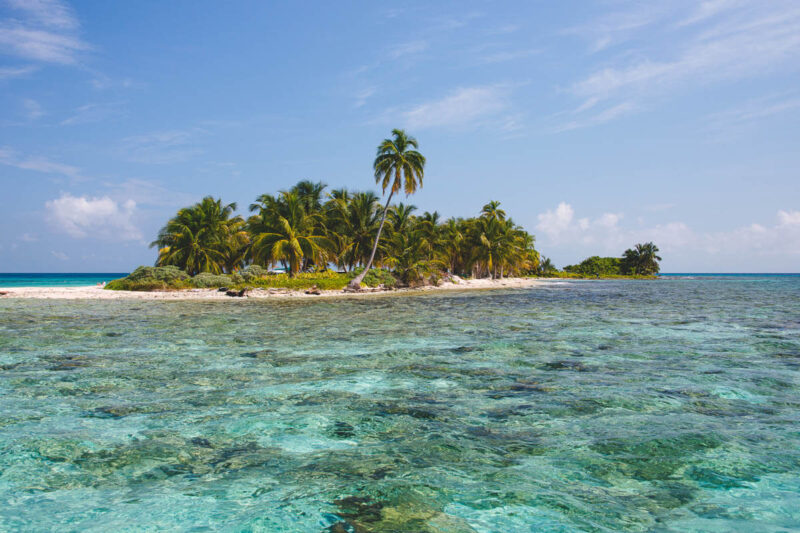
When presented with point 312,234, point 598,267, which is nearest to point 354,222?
point 312,234

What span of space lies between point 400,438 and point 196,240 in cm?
4002

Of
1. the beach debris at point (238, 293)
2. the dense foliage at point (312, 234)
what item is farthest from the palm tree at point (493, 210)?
the beach debris at point (238, 293)

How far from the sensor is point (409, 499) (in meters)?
3.49

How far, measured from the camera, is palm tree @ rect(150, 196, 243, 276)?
40.4 meters

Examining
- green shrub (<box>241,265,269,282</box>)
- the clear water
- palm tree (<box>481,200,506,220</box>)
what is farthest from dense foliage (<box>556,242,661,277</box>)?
the clear water

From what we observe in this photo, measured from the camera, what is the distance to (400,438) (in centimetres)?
490

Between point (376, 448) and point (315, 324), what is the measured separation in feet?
38.1

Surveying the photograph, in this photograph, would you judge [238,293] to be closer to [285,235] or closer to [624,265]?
[285,235]

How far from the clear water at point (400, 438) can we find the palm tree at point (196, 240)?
1226 inches

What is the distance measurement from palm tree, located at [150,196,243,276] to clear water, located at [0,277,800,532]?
31.2 metres

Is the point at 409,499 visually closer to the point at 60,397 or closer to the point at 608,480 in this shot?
the point at 608,480

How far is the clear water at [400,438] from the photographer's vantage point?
3338mm

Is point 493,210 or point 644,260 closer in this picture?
point 493,210

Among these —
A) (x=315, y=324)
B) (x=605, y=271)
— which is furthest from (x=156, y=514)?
(x=605, y=271)
